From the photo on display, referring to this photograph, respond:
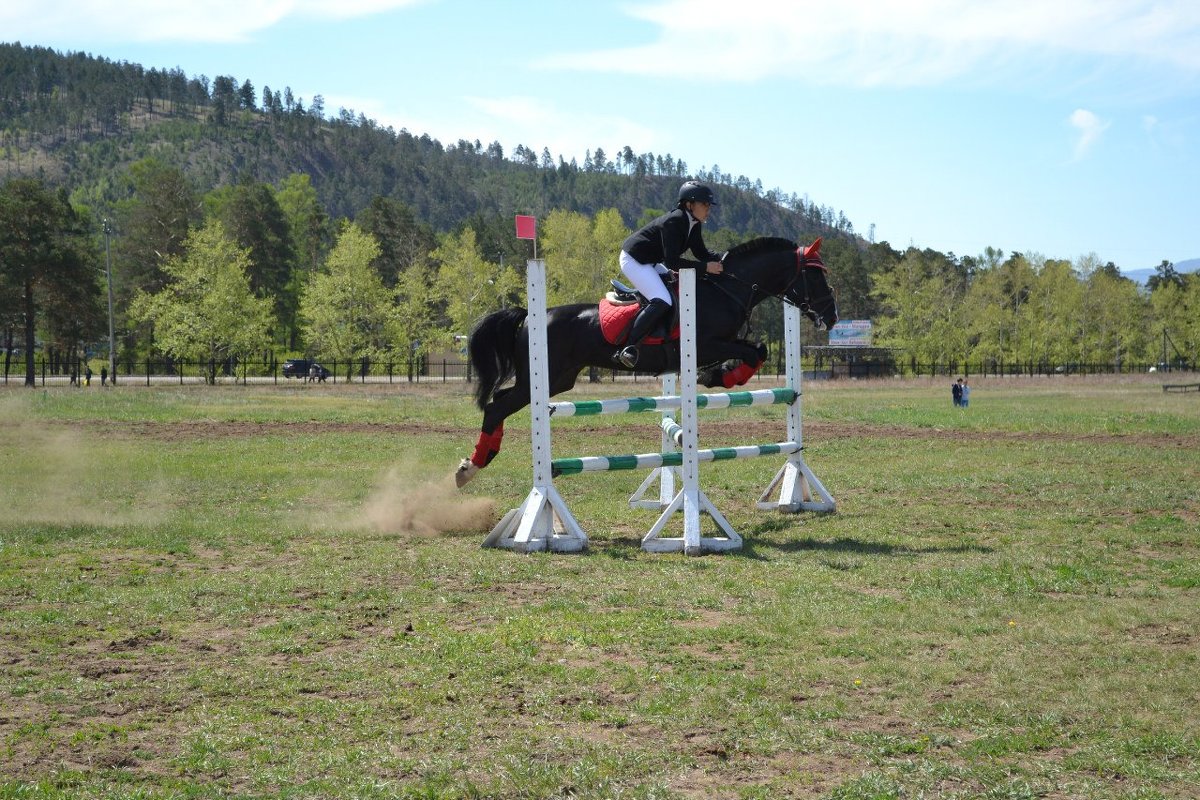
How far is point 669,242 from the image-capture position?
35.2ft

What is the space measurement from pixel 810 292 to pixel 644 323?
217 centimetres

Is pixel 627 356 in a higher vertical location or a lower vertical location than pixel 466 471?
higher

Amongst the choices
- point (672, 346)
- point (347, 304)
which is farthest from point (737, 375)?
point (347, 304)

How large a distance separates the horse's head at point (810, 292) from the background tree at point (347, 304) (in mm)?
61247

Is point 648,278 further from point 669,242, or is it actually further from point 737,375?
point 737,375

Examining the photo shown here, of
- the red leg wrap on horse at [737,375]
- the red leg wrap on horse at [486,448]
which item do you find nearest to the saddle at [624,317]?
the red leg wrap on horse at [737,375]

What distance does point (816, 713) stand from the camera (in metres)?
5.23

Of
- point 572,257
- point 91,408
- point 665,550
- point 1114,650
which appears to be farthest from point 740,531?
point 572,257

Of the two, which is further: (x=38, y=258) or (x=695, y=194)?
(x=38, y=258)

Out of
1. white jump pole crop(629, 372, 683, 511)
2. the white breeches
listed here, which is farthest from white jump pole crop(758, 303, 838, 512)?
the white breeches

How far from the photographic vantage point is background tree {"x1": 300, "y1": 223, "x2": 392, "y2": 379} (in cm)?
7106

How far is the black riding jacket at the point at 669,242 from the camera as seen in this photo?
10.7 meters

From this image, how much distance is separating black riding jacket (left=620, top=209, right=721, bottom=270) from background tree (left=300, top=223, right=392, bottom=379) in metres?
61.4

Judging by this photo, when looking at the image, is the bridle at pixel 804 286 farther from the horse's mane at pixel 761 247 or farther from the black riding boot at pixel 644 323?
the black riding boot at pixel 644 323
